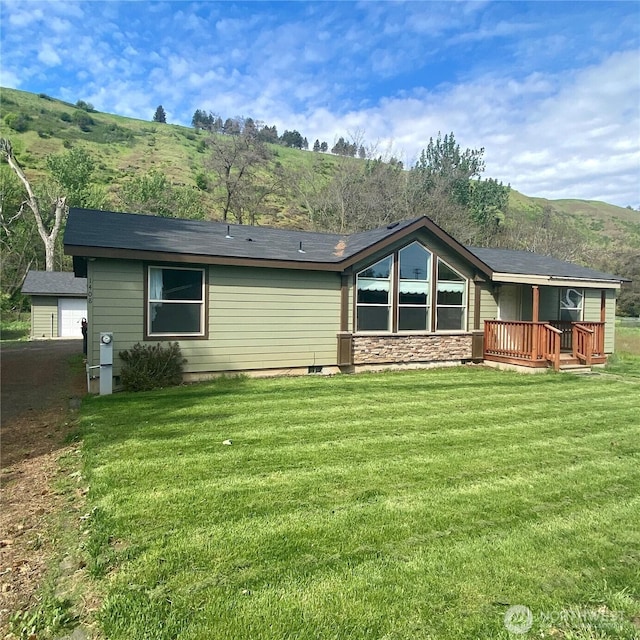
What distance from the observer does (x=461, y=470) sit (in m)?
4.70

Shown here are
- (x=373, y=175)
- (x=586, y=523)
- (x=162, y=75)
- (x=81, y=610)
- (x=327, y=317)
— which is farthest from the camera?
(x=373, y=175)

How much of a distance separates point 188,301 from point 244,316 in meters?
1.23

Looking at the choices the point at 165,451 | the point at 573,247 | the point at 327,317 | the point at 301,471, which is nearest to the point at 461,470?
the point at 301,471

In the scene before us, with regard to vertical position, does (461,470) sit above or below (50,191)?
below

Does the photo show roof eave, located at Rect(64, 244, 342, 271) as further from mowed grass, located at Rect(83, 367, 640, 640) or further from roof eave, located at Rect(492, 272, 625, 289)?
roof eave, located at Rect(492, 272, 625, 289)

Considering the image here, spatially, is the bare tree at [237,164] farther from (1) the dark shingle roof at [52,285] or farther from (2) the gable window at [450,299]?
(2) the gable window at [450,299]

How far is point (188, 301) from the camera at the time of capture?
9.62m

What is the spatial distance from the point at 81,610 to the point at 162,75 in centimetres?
1864

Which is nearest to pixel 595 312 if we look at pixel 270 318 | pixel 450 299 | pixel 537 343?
pixel 537 343

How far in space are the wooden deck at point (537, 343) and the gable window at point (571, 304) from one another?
1507mm

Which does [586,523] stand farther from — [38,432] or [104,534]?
[38,432]

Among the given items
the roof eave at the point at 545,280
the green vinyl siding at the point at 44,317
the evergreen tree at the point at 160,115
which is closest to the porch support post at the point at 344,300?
the roof eave at the point at 545,280

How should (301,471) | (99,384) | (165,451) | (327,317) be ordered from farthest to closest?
(327,317)
(99,384)
(165,451)
(301,471)

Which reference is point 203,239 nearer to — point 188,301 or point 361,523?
point 188,301
